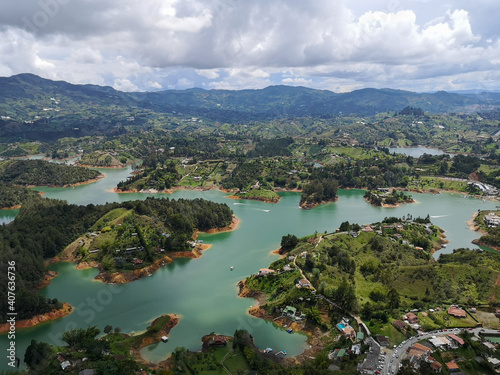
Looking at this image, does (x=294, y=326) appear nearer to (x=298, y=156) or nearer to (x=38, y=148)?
(x=298, y=156)

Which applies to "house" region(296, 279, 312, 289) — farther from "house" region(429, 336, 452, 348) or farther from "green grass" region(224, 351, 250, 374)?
"house" region(429, 336, 452, 348)

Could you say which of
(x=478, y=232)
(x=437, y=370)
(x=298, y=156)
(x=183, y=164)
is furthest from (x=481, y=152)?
(x=437, y=370)

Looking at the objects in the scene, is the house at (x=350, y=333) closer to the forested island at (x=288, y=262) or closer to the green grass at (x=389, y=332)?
the forested island at (x=288, y=262)

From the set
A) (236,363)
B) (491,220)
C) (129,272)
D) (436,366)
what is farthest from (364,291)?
(491,220)

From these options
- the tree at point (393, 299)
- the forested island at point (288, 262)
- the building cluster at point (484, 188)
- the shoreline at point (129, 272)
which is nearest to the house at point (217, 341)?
the forested island at point (288, 262)

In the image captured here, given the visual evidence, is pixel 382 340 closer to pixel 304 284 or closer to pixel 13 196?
pixel 304 284
